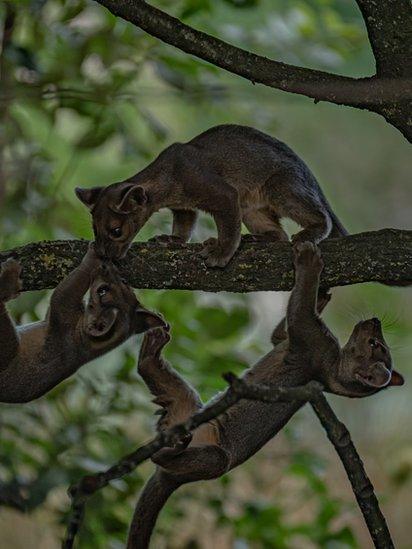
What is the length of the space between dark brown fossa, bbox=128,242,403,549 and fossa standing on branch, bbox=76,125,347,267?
0.42 m

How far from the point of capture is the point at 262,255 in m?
3.86

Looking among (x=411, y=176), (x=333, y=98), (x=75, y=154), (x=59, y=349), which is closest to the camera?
(x=333, y=98)

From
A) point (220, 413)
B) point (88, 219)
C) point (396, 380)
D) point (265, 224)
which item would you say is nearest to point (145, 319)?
point (265, 224)

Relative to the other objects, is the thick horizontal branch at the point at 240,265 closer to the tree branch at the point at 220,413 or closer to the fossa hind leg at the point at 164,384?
the fossa hind leg at the point at 164,384

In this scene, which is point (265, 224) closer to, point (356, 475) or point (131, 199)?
point (131, 199)

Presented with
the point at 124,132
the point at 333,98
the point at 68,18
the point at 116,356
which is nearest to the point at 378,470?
the point at 116,356

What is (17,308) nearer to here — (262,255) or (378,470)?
(262,255)

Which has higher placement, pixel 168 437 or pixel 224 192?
pixel 168 437

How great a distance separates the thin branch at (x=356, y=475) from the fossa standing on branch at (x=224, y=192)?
137 centimetres

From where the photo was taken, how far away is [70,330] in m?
4.30

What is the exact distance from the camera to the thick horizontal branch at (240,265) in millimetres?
3686

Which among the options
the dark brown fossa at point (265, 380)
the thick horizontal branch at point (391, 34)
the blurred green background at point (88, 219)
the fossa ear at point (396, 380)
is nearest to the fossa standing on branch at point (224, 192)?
the dark brown fossa at point (265, 380)

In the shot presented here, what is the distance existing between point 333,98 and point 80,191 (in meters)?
1.54

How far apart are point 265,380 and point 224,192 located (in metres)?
0.83
